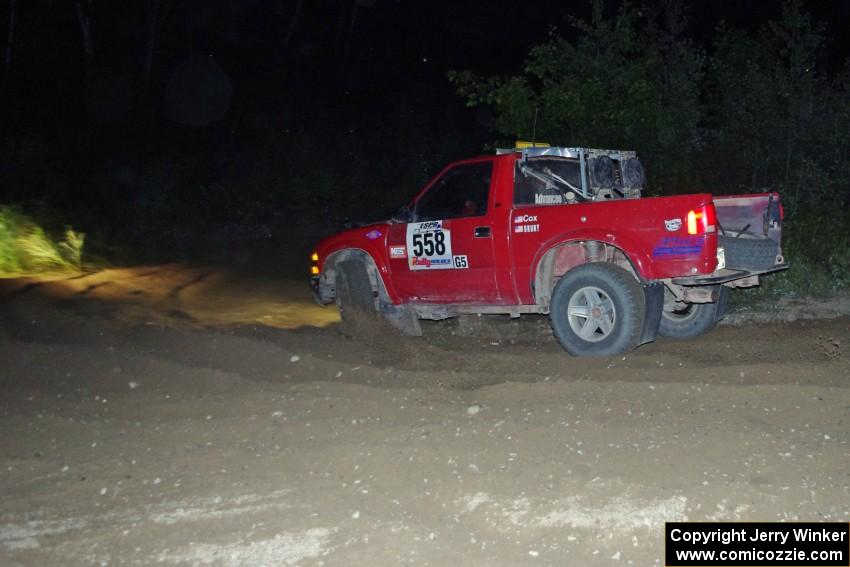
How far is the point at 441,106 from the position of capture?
29062 mm

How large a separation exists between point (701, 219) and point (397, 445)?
307cm

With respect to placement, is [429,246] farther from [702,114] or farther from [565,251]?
[702,114]

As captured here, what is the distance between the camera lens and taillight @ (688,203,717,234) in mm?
6559

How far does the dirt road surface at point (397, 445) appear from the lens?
4.20 metres

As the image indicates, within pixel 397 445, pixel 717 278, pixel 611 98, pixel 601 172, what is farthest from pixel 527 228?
pixel 611 98

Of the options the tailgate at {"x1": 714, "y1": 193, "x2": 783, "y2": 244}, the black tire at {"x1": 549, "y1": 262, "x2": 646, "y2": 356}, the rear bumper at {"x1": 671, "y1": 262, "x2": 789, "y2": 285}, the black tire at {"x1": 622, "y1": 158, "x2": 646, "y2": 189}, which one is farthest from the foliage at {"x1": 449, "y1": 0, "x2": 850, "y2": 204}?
the black tire at {"x1": 549, "y1": 262, "x2": 646, "y2": 356}

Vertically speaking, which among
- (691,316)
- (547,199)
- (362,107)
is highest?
(362,107)

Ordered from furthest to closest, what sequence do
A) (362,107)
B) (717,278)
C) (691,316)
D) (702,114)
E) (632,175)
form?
(362,107), (702,114), (632,175), (691,316), (717,278)

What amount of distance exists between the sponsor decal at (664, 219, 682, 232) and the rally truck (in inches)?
0.5

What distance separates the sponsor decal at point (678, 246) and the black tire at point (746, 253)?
78 cm

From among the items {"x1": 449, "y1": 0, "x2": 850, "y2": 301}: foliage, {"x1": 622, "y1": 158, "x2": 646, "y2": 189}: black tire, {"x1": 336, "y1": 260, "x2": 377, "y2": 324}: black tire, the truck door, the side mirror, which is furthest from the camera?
{"x1": 449, "y1": 0, "x2": 850, "y2": 301}: foliage

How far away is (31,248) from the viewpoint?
42.1ft

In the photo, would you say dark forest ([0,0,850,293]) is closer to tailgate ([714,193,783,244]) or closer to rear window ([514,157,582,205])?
tailgate ([714,193,783,244])

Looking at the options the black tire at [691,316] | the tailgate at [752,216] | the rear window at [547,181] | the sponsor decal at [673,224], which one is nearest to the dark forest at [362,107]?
the black tire at [691,316]
